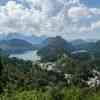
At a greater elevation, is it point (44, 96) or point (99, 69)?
point (44, 96)

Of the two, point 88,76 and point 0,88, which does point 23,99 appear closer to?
point 0,88

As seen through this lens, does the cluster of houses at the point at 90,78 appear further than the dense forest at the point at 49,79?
Yes

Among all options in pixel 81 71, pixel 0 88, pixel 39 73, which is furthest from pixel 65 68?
pixel 0 88

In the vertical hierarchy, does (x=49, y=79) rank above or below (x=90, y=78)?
above

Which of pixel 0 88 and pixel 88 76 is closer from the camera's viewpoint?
pixel 0 88

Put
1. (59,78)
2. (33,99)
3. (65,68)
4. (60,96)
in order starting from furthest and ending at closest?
(65,68) < (59,78) < (60,96) < (33,99)

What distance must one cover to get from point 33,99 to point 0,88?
1265 cm

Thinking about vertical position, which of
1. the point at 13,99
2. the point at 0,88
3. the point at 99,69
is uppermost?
the point at 13,99

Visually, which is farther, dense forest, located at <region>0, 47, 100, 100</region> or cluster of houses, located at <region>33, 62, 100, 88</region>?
cluster of houses, located at <region>33, 62, 100, 88</region>

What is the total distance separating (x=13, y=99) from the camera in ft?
71.0

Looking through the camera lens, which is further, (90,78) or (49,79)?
(90,78)

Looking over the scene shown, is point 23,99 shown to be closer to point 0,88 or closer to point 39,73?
point 0,88

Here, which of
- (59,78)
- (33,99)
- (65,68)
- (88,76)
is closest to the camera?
(33,99)

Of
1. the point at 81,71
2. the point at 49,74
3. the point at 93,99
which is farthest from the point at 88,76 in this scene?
the point at 93,99
